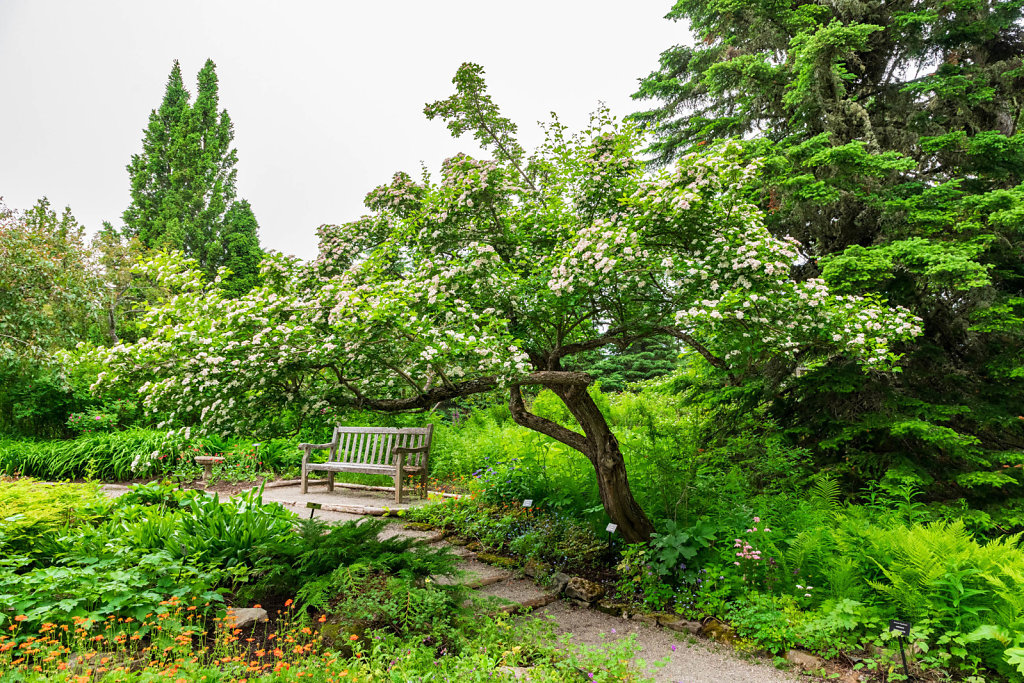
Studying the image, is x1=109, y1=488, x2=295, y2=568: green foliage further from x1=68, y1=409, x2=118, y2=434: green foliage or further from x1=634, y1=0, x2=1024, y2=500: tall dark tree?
x1=68, y1=409, x2=118, y2=434: green foliage

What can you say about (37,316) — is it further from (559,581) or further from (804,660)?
(804,660)

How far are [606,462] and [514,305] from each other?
1.93 meters

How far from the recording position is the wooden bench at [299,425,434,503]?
7.30m

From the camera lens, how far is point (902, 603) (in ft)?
11.6

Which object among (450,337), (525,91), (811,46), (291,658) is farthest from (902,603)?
(525,91)

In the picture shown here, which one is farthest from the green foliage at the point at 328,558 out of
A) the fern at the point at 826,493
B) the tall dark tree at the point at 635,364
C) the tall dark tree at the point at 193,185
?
the tall dark tree at the point at 193,185

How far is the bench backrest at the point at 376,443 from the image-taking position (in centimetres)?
779

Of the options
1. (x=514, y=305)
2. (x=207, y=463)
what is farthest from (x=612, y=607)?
(x=207, y=463)

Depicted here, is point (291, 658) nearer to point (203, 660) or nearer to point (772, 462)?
point (203, 660)

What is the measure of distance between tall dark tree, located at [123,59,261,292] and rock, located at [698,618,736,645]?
2107 centimetres

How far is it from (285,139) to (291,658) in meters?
24.2

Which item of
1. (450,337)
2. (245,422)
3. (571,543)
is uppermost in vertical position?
(450,337)

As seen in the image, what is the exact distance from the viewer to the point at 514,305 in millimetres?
4871

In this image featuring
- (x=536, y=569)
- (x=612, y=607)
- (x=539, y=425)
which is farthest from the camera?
(x=539, y=425)
